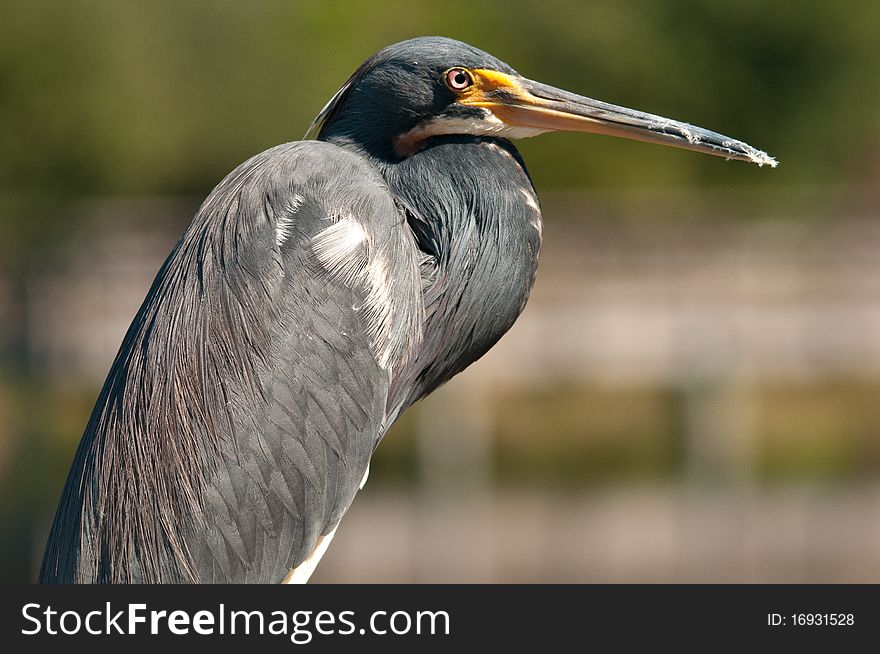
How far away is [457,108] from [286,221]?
54cm

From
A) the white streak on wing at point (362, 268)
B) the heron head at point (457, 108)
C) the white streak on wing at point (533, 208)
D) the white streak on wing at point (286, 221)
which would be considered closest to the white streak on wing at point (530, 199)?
the white streak on wing at point (533, 208)

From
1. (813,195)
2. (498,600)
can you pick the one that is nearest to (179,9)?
(813,195)

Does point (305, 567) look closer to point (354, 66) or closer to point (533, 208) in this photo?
point (533, 208)

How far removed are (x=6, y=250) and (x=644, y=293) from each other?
550 centimetres

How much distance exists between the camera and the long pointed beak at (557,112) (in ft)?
11.6

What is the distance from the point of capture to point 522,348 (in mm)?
10688

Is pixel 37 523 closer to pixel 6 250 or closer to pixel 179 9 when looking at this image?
pixel 6 250

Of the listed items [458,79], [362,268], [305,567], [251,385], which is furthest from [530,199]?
[305,567]

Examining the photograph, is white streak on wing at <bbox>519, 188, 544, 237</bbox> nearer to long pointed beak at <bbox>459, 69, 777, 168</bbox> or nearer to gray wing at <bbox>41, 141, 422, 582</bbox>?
long pointed beak at <bbox>459, 69, 777, 168</bbox>

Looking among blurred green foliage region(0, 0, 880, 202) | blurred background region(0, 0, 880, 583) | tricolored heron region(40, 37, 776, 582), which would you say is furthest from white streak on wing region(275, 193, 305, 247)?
blurred green foliage region(0, 0, 880, 202)

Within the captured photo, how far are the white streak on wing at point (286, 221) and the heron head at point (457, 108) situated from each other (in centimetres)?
27

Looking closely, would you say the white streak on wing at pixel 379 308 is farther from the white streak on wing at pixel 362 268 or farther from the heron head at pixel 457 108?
the heron head at pixel 457 108

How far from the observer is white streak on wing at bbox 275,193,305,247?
3.44 m

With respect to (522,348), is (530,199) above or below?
below
